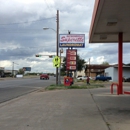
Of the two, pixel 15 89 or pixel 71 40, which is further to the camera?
pixel 71 40

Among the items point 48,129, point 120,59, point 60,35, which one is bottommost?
point 48,129

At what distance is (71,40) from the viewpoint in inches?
1294

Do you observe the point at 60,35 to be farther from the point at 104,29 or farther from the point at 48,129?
the point at 48,129

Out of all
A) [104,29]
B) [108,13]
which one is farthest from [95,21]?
[104,29]

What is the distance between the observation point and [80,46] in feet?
108

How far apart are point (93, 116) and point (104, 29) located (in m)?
8.26

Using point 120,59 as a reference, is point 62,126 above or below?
below

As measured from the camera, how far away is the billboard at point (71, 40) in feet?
107

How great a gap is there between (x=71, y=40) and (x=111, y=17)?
2000 centimetres

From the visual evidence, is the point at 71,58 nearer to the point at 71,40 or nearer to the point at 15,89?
the point at 71,40

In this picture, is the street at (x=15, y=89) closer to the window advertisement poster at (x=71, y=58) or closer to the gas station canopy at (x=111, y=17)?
the window advertisement poster at (x=71, y=58)

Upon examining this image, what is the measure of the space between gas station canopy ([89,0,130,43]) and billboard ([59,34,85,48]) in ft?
46.1

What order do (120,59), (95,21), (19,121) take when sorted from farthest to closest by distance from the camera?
(120,59) < (95,21) < (19,121)

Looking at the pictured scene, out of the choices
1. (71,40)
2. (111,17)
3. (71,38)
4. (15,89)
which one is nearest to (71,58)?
(71,40)
